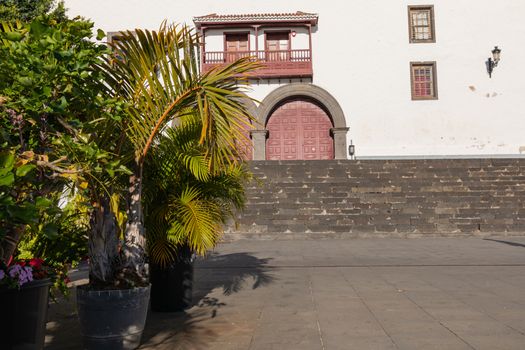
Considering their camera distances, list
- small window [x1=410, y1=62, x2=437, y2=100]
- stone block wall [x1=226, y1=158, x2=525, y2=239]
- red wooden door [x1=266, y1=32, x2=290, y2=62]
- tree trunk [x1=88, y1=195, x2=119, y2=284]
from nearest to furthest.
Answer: tree trunk [x1=88, y1=195, x2=119, y2=284] < stone block wall [x1=226, y1=158, x2=525, y2=239] < small window [x1=410, y1=62, x2=437, y2=100] < red wooden door [x1=266, y1=32, x2=290, y2=62]

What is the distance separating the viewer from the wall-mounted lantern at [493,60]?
21625 millimetres

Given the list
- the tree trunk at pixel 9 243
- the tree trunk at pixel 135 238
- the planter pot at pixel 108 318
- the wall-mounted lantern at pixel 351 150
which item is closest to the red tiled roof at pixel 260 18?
the wall-mounted lantern at pixel 351 150

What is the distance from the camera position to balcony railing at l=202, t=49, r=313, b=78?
22.1 meters

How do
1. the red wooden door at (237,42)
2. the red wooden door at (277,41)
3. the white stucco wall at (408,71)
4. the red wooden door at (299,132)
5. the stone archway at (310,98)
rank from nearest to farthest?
the stone archway at (310,98) < the white stucco wall at (408,71) < the red wooden door at (299,132) < the red wooden door at (277,41) < the red wooden door at (237,42)

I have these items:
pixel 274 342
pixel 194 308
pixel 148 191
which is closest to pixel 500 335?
pixel 274 342

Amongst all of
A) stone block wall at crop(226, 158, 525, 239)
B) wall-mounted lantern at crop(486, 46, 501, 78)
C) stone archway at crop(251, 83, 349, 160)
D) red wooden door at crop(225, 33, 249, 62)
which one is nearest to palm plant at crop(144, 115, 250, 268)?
stone block wall at crop(226, 158, 525, 239)

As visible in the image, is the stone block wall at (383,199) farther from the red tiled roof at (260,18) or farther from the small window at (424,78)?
the red tiled roof at (260,18)

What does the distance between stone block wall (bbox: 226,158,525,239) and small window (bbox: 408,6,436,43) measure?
348 inches

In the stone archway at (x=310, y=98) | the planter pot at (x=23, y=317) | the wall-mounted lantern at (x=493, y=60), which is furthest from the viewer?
the stone archway at (x=310, y=98)

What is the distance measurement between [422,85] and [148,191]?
2042 cm

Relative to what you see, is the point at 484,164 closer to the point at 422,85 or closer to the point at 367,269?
the point at 422,85

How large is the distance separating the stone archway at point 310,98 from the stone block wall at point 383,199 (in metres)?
5.21

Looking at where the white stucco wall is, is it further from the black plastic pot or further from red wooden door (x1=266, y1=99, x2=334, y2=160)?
the black plastic pot

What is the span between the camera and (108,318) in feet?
13.3
